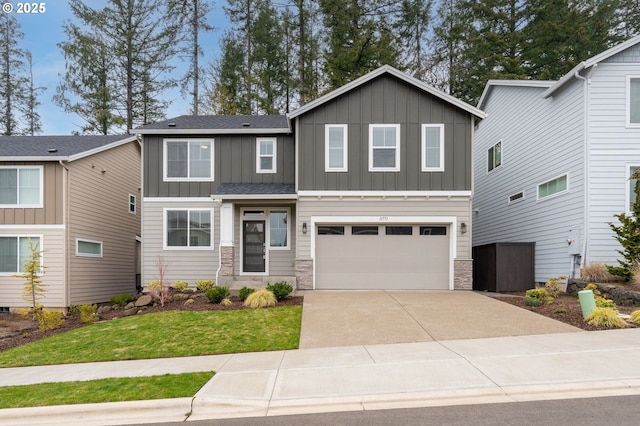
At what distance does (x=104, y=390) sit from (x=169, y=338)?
2.95m

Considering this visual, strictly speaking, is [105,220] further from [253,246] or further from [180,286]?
[253,246]

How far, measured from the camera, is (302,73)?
26.2 meters

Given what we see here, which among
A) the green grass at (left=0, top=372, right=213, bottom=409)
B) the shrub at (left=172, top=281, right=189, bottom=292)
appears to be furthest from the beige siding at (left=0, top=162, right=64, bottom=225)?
the green grass at (left=0, top=372, right=213, bottom=409)

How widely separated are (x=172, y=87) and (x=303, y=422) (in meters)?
25.6

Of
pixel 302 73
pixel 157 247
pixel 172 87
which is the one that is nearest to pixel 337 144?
pixel 157 247

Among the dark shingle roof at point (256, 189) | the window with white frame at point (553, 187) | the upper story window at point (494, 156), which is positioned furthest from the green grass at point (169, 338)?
the upper story window at point (494, 156)

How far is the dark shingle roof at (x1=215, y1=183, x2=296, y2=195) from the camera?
47.0ft

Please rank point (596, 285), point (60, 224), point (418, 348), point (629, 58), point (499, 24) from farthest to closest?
point (499, 24) < point (60, 224) < point (629, 58) < point (596, 285) < point (418, 348)

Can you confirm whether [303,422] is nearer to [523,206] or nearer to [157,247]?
[157,247]

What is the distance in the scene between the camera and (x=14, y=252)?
14078 millimetres

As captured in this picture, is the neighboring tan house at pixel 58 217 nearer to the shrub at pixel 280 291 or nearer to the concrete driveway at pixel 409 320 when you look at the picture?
the shrub at pixel 280 291

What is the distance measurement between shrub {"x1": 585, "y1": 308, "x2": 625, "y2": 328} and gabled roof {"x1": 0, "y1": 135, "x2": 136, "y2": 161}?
15.5 m

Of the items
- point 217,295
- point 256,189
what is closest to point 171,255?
point 256,189

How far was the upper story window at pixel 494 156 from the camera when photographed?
1836cm
